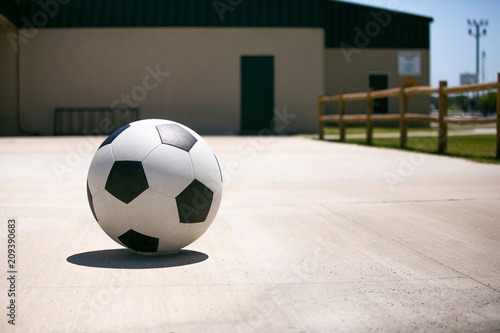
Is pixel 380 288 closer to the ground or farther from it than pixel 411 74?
closer to the ground

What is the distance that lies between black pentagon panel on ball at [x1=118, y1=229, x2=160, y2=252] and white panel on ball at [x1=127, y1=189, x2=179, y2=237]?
5cm

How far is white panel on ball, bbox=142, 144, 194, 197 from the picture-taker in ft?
15.6

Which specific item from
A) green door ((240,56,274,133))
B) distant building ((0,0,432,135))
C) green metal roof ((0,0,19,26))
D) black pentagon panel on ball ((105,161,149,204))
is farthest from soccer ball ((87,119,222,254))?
green door ((240,56,274,133))

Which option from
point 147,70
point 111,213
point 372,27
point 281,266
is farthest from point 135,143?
point 372,27

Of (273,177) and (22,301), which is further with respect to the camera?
(273,177)

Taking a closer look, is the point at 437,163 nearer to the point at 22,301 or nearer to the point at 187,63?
the point at 22,301

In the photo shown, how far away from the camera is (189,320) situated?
3.53m

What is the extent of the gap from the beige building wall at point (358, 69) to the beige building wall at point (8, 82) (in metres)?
15.3

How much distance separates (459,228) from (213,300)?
10.7ft

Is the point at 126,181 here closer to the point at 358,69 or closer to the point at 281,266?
the point at 281,266

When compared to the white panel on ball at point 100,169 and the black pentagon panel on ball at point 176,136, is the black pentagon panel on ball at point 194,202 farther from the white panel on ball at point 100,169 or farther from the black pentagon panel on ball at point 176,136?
the white panel on ball at point 100,169

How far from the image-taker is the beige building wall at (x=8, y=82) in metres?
27.8

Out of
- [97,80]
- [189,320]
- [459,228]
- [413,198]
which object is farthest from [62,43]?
[189,320]

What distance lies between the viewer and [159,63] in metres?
27.8
